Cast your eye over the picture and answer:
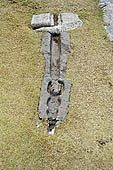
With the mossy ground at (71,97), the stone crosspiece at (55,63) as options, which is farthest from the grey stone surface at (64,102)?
the mossy ground at (71,97)

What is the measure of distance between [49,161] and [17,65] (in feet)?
11.8

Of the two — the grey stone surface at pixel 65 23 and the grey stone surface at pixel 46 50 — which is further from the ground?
the grey stone surface at pixel 65 23

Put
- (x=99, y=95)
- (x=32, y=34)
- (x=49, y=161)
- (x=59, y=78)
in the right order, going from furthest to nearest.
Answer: (x=32, y=34)
(x=59, y=78)
(x=99, y=95)
(x=49, y=161)

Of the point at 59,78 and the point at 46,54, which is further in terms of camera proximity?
the point at 46,54

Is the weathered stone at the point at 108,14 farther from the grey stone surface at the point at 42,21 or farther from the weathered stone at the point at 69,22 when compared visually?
the grey stone surface at the point at 42,21

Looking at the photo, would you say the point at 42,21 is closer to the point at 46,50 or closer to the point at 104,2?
the point at 46,50

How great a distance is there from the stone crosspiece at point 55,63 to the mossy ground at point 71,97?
7.1 inches

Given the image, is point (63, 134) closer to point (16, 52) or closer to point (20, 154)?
point (20, 154)

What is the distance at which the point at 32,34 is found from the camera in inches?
426

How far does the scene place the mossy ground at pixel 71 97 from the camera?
738cm

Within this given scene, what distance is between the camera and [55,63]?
10.0 m

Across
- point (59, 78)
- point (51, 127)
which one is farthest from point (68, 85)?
point (51, 127)

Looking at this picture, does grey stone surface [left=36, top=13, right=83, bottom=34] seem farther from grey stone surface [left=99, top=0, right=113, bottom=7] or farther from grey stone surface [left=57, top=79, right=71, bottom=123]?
grey stone surface [left=57, top=79, right=71, bottom=123]

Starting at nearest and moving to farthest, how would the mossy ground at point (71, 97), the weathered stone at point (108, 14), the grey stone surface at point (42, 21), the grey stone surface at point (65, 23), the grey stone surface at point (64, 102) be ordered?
the mossy ground at point (71, 97), the grey stone surface at point (64, 102), the grey stone surface at point (65, 23), the grey stone surface at point (42, 21), the weathered stone at point (108, 14)
